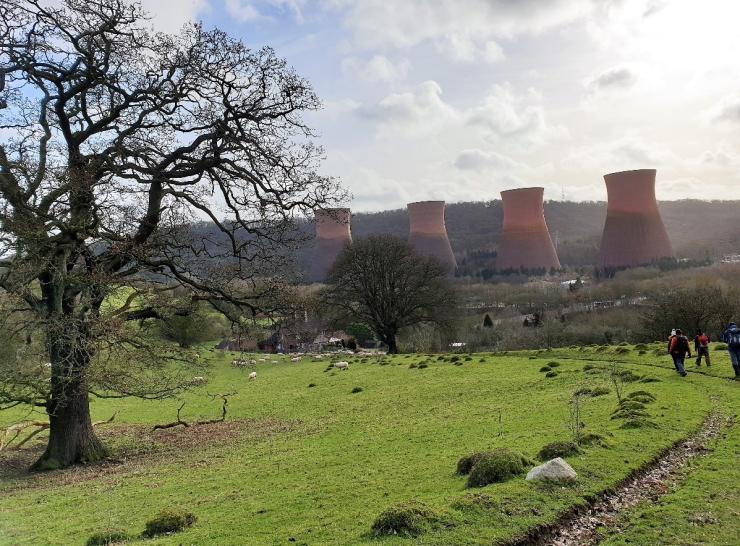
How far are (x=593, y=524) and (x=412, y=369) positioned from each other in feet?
57.5

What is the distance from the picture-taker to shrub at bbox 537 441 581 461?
7445 mm

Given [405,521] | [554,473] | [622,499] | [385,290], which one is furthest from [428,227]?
[405,521]

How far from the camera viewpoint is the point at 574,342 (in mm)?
32719

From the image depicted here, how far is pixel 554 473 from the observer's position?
254 inches

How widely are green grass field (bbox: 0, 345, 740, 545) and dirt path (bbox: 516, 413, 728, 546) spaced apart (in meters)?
0.14

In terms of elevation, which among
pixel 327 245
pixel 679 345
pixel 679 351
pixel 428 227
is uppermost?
pixel 428 227

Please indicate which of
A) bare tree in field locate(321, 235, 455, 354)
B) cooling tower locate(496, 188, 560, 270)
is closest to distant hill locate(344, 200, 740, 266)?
cooling tower locate(496, 188, 560, 270)

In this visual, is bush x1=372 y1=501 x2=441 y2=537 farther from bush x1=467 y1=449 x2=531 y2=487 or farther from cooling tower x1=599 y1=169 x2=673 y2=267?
cooling tower x1=599 y1=169 x2=673 y2=267

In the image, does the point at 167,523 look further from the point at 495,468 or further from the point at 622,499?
the point at 622,499

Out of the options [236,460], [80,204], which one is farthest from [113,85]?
[236,460]

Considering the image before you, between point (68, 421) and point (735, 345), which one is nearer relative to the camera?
point (68, 421)

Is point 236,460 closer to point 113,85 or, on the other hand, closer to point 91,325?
point 91,325

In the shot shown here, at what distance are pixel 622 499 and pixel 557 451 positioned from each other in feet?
4.07

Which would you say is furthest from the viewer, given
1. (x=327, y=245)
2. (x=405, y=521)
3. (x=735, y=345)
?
(x=327, y=245)
